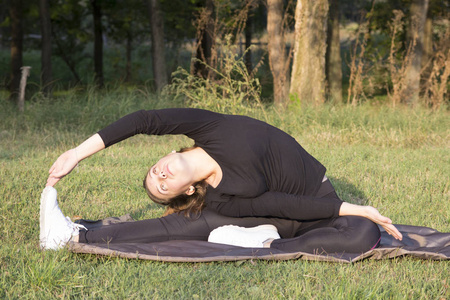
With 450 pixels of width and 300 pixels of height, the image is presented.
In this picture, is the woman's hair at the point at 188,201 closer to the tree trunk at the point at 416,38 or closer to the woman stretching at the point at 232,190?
the woman stretching at the point at 232,190

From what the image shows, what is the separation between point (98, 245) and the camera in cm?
373

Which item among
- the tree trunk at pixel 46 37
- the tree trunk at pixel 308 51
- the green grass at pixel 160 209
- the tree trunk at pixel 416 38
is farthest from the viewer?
the tree trunk at pixel 46 37

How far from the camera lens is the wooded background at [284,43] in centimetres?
973

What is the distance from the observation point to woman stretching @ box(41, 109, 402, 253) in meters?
3.71

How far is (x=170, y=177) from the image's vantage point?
371cm

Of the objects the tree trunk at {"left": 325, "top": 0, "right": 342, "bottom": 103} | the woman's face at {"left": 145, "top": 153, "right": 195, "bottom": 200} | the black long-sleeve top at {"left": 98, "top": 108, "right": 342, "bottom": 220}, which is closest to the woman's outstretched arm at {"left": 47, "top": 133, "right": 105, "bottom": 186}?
the black long-sleeve top at {"left": 98, "top": 108, "right": 342, "bottom": 220}

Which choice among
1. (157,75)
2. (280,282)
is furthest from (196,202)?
(157,75)

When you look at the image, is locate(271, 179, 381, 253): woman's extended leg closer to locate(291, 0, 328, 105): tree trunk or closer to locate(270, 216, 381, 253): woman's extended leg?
locate(270, 216, 381, 253): woman's extended leg

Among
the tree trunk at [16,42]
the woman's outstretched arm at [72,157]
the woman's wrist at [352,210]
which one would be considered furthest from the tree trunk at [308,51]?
the tree trunk at [16,42]

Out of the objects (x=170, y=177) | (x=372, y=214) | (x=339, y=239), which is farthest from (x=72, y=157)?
(x=372, y=214)

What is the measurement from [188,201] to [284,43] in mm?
7131

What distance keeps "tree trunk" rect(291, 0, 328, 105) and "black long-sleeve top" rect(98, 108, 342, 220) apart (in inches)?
231

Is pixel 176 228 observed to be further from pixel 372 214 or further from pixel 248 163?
pixel 372 214

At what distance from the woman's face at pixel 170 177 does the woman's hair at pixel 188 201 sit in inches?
3.4
